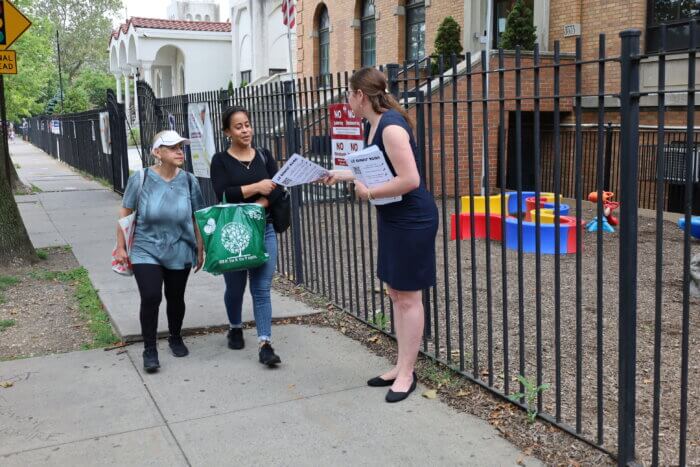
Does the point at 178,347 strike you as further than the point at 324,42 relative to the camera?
No

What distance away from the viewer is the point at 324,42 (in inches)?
941

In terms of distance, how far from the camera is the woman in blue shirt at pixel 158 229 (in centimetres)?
485

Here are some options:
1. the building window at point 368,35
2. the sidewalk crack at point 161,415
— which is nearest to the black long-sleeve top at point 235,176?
the sidewalk crack at point 161,415

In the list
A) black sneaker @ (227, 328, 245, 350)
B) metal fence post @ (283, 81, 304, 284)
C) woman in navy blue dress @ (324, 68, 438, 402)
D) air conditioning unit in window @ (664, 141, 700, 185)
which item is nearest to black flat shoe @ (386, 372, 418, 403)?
woman in navy blue dress @ (324, 68, 438, 402)

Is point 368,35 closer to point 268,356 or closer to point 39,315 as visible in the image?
point 39,315

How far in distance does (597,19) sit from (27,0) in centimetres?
1453

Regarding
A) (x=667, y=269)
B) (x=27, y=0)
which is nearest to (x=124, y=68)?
(x=27, y=0)

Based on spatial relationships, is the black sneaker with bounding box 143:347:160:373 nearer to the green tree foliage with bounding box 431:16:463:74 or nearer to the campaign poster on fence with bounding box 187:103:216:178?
the campaign poster on fence with bounding box 187:103:216:178

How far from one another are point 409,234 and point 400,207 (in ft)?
0.55

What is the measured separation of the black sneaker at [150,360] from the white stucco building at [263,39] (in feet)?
81.8

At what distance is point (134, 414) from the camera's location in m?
4.25


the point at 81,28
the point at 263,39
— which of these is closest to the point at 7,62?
the point at 263,39

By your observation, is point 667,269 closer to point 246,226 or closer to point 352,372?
point 352,372

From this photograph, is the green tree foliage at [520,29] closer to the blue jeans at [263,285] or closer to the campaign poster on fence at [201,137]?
the campaign poster on fence at [201,137]
